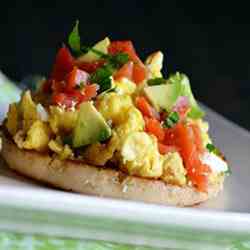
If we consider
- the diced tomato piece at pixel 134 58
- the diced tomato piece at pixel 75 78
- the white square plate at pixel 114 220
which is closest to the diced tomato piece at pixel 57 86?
the diced tomato piece at pixel 75 78

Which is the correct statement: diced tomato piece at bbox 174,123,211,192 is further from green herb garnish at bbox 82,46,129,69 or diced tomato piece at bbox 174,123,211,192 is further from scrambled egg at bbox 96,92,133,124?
green herb garnish at bbox 82,46,129,69

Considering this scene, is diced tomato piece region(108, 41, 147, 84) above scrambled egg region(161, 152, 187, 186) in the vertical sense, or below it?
above

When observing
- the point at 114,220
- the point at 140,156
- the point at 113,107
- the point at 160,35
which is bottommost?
the point at 160,35

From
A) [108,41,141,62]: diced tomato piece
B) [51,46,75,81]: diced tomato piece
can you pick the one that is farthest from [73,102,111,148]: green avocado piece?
[108,41,141,62]: diced tomato piece

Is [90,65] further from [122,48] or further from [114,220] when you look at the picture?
[114,220]

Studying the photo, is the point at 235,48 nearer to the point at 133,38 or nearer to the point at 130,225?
the point at 133,38

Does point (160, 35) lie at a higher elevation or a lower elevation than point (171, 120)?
lower

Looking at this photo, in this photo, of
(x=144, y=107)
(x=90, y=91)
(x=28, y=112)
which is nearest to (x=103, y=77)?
(x=90, y=91)
